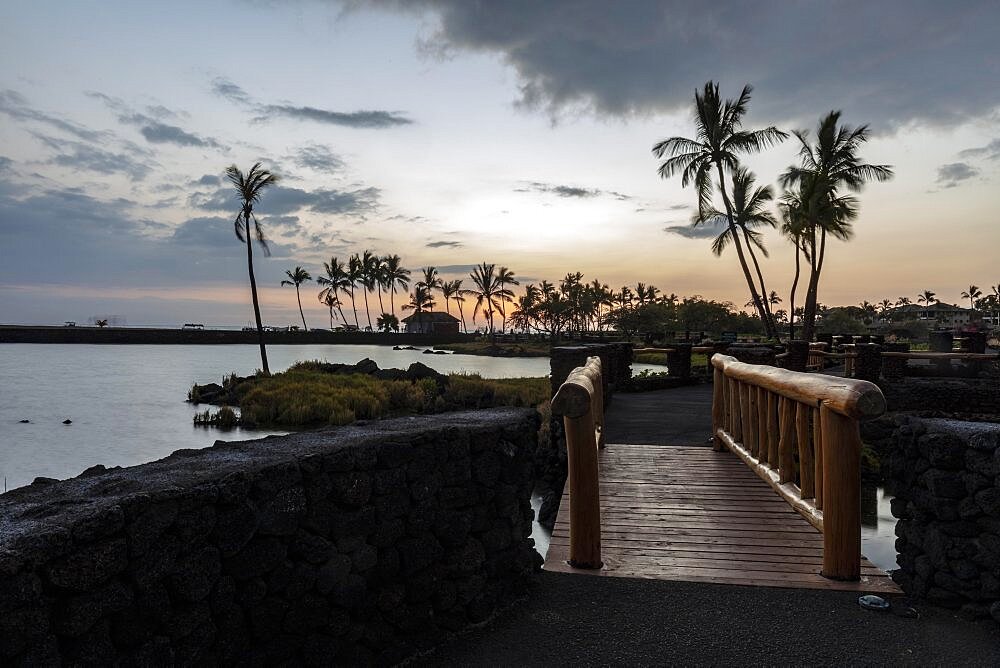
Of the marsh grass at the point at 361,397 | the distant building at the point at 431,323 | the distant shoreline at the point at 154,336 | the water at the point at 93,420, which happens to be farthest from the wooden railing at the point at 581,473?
the distant building at the point at 431,323

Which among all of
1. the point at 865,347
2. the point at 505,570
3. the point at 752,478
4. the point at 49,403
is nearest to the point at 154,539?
the point at 505,570

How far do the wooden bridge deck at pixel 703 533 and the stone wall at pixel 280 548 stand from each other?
88 cm

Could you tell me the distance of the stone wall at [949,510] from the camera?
3471 mm

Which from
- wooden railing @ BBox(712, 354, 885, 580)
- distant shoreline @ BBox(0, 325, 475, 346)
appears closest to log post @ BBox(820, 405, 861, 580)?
wooden railing @ BBox(712, 354, 885, 580)

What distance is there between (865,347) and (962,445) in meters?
14.2

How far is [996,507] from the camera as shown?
341cm

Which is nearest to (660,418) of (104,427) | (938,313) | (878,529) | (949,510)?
(878,529)

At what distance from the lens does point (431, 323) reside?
4058 inches

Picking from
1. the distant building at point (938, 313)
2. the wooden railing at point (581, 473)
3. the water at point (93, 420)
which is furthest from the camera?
the distant building at point (938, 313)

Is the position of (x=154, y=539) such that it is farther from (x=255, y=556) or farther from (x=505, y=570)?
(x=505, y=570)

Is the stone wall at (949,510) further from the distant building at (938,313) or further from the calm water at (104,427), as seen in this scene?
the distant building at (938,313)

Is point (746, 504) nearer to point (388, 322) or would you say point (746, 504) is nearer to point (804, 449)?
point (804, 449)

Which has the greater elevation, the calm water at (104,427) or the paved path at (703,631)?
the paved path at (703,631)

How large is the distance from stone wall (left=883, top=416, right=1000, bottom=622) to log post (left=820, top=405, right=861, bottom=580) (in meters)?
0.29
